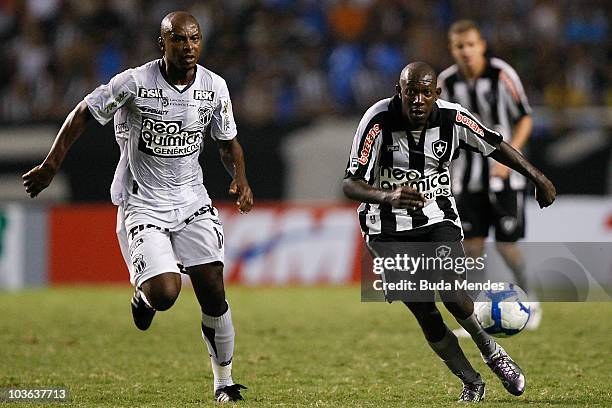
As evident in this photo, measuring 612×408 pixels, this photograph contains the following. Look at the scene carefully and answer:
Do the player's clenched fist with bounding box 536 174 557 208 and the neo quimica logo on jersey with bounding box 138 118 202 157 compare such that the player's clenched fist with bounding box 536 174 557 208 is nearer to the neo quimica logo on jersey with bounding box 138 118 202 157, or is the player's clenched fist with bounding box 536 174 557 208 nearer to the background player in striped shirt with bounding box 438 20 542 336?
the neo quimica logo on jersey with bounding box 138 118 202 157

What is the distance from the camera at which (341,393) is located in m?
6.88

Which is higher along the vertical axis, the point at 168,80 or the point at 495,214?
the point at 168,80

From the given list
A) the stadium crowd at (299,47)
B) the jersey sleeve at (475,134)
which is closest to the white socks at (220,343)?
the jersey sleeve at (475,134)

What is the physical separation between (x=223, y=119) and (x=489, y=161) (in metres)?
3.54

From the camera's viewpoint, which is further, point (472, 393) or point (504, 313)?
point (504, 313)

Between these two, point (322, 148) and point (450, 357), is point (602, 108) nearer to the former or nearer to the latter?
point (322, 148)

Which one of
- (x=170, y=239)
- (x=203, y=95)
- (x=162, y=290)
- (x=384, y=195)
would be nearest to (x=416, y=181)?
(x=384, y=195)

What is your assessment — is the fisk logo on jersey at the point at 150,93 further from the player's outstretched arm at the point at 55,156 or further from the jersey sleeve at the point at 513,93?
the jersey sleeve at the point at 513,93

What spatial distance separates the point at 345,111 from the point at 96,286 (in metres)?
4.13

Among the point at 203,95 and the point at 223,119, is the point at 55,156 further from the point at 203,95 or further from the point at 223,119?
the point at 223,119

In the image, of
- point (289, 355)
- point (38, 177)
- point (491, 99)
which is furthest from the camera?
point (491, 99)

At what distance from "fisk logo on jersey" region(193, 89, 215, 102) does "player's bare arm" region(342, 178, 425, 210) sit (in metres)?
1.04

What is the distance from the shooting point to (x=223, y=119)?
6.90 metres

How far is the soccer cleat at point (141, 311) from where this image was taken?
6.82m
